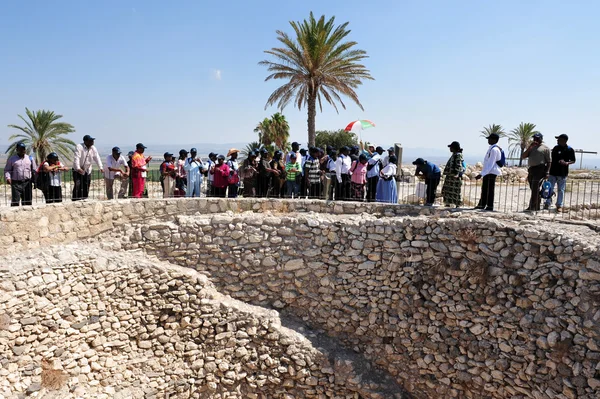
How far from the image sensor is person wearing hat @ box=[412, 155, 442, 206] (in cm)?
1022

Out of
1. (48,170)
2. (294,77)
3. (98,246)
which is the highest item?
(294,77)

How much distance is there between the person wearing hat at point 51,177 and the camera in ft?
31.2

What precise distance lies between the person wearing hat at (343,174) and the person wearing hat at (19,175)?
24.6 feet

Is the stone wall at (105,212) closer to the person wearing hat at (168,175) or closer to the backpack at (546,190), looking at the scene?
the person wearing hat at (168,175)

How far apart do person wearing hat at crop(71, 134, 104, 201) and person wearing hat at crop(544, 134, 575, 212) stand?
10.8m

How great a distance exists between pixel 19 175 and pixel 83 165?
132cm

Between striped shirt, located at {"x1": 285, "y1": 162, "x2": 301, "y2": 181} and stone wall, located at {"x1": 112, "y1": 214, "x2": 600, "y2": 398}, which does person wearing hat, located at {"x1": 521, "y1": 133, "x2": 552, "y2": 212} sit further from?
striped shirt, located at {"x1": 285, "y1": 162, "x2": 301, "y2": 181}

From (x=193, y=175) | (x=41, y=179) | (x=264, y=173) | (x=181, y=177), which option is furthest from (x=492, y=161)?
(x=41, y=179)

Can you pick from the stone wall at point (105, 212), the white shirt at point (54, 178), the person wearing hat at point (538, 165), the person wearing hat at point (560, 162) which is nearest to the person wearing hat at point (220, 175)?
the stone wall at point (105, 212)

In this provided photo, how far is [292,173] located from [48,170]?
19.7 feet

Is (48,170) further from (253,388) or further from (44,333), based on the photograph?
(253,388)

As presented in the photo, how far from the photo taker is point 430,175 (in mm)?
10211

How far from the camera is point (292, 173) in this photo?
11.6 meters

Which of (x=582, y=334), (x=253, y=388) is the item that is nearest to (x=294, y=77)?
(x=253, y=388)
